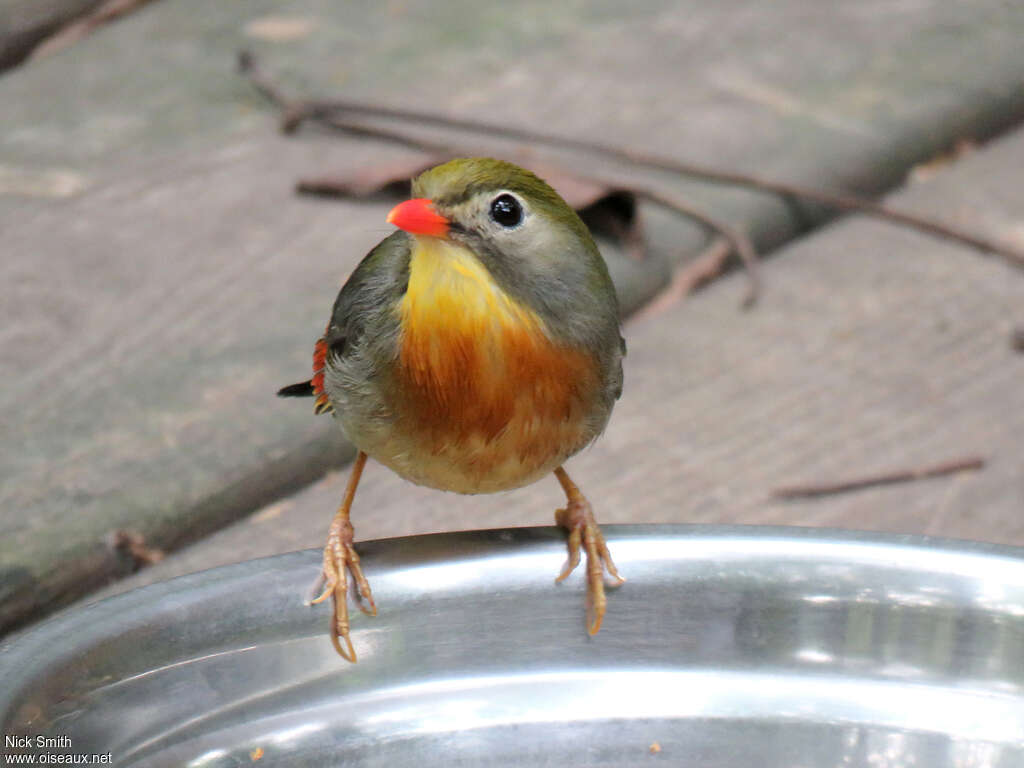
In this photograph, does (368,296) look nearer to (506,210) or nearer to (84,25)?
(506,210)

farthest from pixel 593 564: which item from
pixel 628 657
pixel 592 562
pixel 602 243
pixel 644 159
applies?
pixel 644 159

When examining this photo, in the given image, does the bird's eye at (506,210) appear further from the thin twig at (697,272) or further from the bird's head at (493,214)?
the thin twig at (697,272)

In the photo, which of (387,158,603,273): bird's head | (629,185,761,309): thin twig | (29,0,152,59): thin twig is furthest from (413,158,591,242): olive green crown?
(29,0,152,59): thin twig

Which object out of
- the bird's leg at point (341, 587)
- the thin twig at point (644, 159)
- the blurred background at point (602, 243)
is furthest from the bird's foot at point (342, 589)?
the thin twig at point (644, 159)

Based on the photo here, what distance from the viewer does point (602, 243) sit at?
339 cm

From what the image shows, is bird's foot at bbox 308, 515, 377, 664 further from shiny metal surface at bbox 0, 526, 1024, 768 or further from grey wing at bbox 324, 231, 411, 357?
grey wing at bbox 324, 231, 411, 357

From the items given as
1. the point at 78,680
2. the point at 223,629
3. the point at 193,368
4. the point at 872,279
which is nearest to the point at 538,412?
the point at 223,629

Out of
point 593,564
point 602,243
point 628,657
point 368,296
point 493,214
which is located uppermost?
point 493,214

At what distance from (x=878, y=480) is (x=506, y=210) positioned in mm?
1114

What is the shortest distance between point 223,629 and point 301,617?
12cm

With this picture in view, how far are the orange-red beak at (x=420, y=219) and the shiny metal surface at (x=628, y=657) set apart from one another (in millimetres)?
465

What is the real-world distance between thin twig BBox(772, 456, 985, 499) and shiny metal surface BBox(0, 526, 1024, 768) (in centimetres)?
59

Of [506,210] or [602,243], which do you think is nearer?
[506,210]

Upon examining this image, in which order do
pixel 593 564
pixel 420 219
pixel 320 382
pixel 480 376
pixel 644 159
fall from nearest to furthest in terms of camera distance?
pixel 420 219 → pixel 480 376 → pixel 593 564 → pixel 320 382 → pixel 644 159
